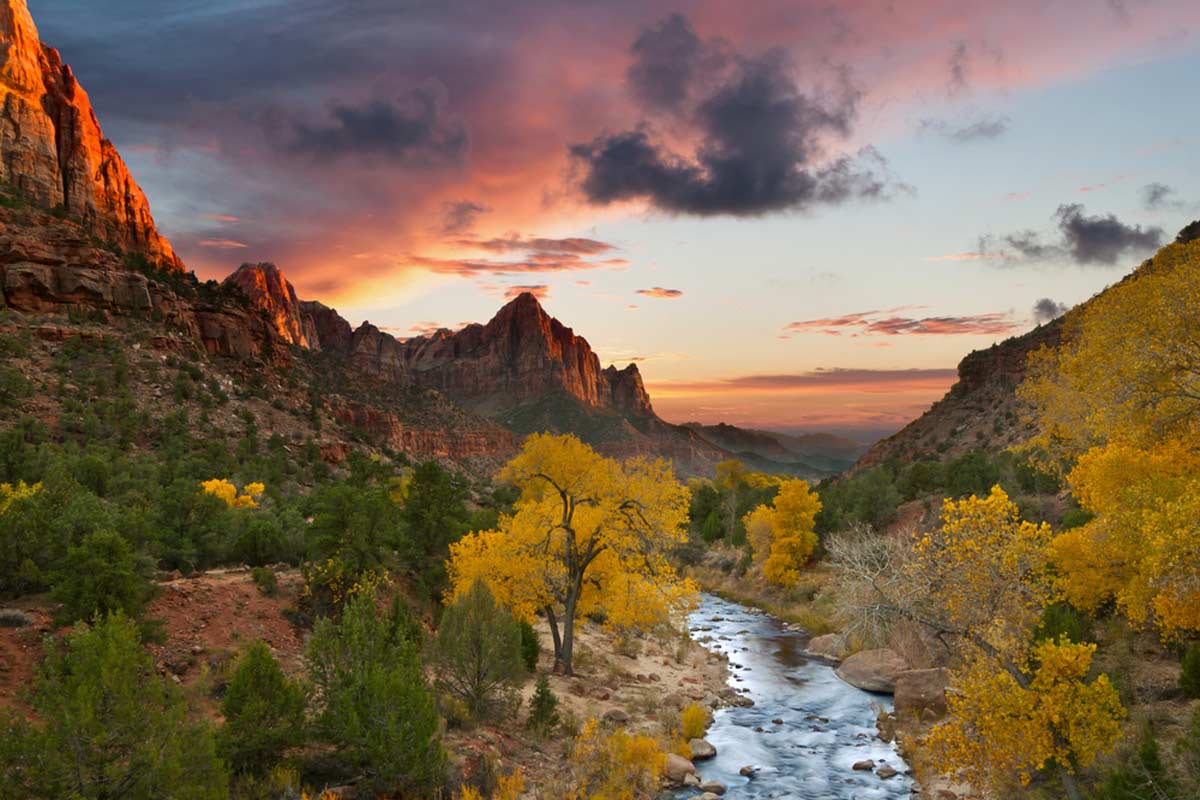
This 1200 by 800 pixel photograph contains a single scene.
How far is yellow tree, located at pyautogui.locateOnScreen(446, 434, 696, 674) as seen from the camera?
23016 millimetres

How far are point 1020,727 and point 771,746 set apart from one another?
10.3m

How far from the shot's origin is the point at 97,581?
14266 millimetres

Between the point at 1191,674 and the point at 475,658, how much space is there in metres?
18.5

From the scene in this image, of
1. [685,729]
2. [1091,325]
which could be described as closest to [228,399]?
[685,729]

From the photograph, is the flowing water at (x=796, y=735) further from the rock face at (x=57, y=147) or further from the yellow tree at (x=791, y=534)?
the rock face at (x=57, y=147)

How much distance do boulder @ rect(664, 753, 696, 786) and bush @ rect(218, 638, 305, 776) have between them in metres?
9.75

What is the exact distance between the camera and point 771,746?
67.4ft

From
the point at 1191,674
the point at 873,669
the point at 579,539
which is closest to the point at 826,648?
the point at 873,669

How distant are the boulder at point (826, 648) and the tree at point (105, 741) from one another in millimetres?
29044

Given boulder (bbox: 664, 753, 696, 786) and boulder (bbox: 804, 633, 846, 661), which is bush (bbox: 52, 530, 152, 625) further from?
boulder (bbox: 804, 633, 846, 661)

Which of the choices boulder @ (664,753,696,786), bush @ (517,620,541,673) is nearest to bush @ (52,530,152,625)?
bush @ (517,620,541,673)

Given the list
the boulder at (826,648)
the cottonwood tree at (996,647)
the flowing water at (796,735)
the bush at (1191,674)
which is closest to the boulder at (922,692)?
the flowing water at (796,735)

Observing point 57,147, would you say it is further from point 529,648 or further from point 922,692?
point 922,692

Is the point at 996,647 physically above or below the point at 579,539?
below
